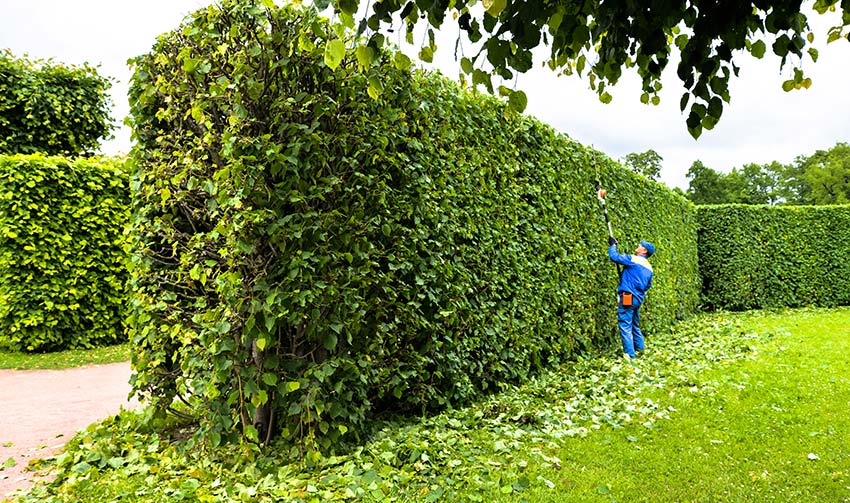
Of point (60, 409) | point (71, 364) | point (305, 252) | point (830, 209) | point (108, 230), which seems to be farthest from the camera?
point (830, 209)

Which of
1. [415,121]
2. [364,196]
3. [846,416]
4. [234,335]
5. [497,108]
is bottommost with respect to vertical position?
[846,416]

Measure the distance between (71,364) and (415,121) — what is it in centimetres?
753

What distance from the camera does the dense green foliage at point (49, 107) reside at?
11664mm

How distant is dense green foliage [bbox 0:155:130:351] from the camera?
9141 millimetres

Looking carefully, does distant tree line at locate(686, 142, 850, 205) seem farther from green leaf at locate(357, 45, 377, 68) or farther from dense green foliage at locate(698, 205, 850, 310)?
green leaf at locate(357, 45, 377, 68)

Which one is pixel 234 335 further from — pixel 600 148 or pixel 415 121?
pixel 600 148

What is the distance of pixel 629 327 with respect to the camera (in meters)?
8.25

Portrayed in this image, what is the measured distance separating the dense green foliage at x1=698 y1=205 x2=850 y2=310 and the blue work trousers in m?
9.00

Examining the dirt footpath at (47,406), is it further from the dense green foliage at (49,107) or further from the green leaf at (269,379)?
→ the dense green foliage at (49,107)

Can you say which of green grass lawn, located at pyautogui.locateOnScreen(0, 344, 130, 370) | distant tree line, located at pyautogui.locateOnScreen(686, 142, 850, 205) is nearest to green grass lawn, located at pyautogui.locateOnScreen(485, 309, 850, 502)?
green grass lawn, located at pyautogui.locateOnScreen(0, 344, 130, 370)

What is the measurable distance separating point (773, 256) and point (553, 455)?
15489 mm

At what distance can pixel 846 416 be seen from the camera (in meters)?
5.23

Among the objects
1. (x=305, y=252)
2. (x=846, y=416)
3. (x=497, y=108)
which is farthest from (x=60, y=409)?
(x=846, y=416)

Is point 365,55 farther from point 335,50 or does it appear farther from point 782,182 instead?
point 782,182
